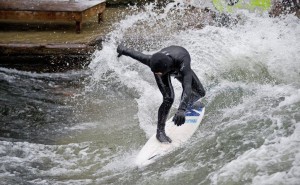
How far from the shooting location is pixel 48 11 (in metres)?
9.67

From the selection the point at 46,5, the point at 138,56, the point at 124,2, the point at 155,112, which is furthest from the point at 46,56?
the point at 124,2

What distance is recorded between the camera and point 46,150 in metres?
6.06

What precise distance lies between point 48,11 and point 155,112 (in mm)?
3882

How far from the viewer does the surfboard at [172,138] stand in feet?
18.1

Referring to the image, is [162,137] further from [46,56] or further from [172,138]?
[46,56]

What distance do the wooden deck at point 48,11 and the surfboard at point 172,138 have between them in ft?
14.3

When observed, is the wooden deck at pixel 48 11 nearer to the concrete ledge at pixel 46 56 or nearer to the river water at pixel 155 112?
the river water at pixel 155 112

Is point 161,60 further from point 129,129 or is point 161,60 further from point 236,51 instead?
point 236,51

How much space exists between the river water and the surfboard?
85 mm

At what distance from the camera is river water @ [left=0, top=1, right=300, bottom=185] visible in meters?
5.23

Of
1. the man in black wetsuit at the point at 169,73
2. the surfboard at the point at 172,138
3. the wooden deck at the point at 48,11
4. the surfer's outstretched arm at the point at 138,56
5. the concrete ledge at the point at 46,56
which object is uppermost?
the wooden deck at the point at 48,11

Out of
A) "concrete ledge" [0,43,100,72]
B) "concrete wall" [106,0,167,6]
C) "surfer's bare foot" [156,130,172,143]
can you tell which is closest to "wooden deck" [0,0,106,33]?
"concrete ledge" [0,43,100,72]

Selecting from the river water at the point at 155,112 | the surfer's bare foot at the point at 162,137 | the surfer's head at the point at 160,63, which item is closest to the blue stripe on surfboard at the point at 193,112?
the river water at the point at 155,112

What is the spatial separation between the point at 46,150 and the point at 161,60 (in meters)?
2.10
